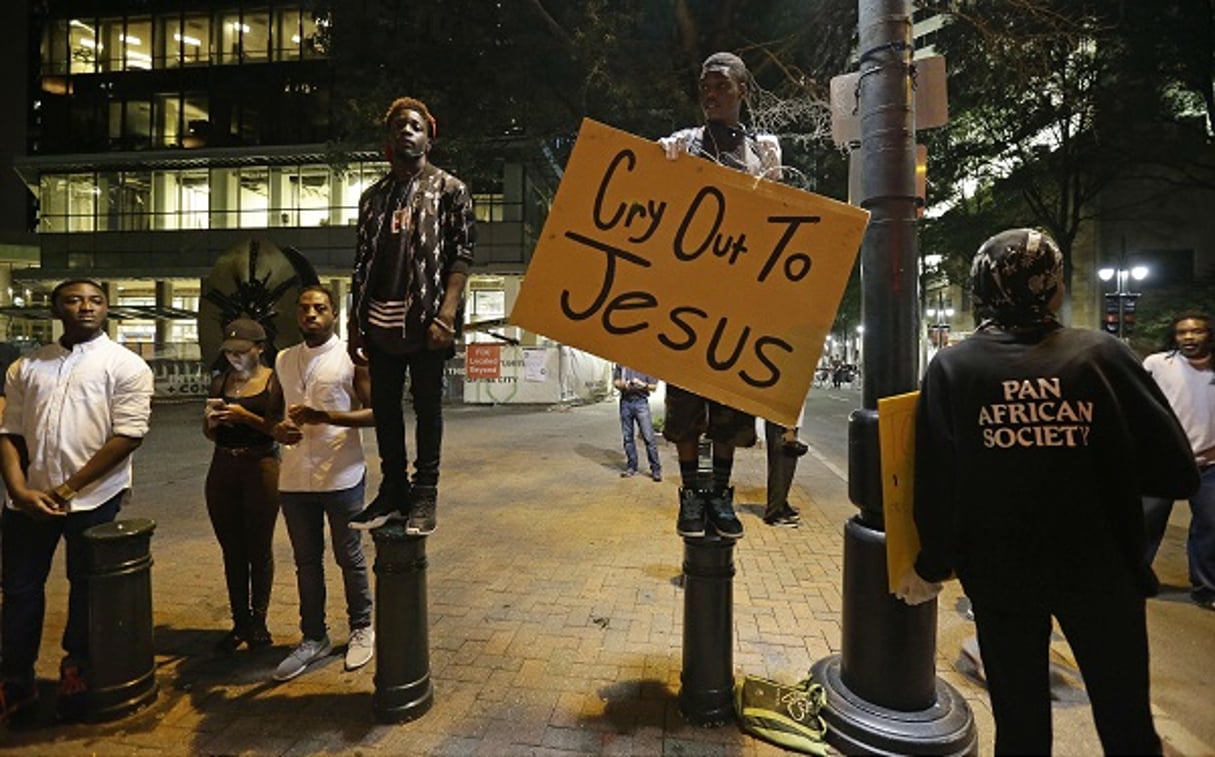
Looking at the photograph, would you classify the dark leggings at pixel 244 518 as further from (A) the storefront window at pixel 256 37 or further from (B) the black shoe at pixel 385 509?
(A) the storefront window at pixel 256 37

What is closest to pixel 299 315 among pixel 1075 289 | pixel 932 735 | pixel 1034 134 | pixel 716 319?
pixel 716 319

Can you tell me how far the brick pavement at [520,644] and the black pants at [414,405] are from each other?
3.87ft

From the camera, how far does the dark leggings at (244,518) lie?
11.8 ft

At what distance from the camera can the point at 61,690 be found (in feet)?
9.74

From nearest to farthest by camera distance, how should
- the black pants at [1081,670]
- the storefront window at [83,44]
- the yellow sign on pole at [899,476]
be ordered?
1. the black pants at [1081,670]
2. the yellow sign on pole at [899,476]
3. the storefront window at [83,44]

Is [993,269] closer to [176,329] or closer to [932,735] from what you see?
[932,735]

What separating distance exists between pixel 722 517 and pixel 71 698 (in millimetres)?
3198

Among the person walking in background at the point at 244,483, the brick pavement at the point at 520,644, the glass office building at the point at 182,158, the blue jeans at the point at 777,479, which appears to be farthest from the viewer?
the glass office building at the point at 182,158

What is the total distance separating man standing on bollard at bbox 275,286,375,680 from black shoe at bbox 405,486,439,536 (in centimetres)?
76

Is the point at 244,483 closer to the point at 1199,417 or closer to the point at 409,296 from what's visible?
the point at 409,296

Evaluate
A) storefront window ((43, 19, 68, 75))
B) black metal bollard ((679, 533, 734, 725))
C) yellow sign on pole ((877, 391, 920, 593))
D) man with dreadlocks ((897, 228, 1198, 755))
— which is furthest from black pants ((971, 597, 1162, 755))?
storefront window ((43, 19, 68, 75))

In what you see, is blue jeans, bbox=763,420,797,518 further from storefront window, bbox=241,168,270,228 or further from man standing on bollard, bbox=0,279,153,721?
storefront window, bbox=241,168,270,228

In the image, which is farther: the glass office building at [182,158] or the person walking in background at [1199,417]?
the glass office building at [182,158]

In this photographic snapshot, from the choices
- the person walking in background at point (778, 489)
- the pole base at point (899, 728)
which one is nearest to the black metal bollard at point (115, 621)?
the pole base at point (899, 728)
